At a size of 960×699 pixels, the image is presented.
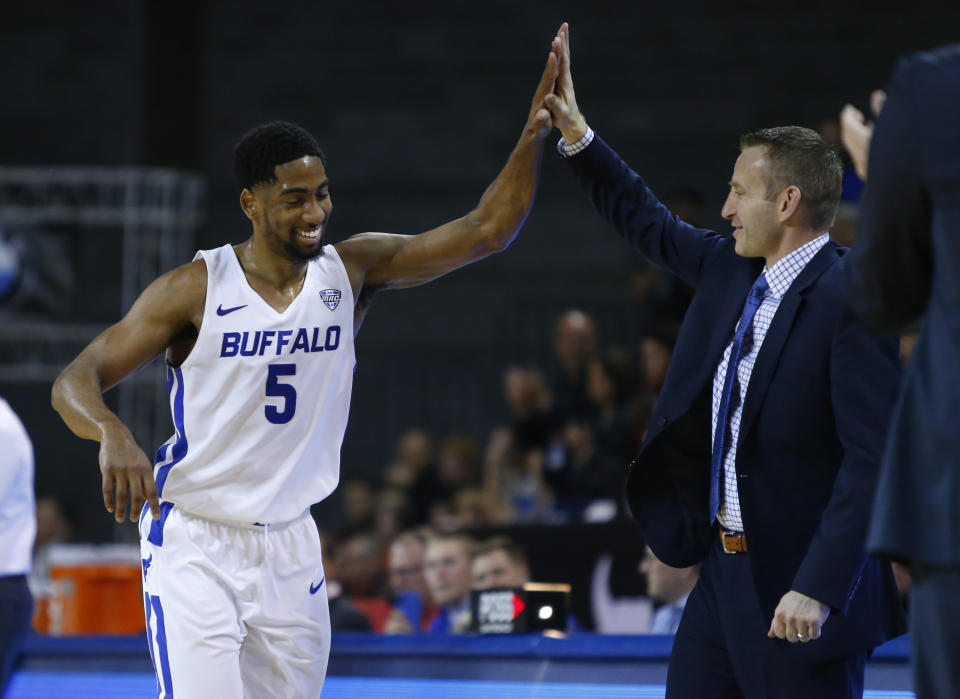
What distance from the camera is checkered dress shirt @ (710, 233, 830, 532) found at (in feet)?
10.3

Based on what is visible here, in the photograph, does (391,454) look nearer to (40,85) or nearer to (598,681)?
(40,85)

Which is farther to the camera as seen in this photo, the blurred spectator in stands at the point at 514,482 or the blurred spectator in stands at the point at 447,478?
the blurred spectator in stands at the point at 447,478

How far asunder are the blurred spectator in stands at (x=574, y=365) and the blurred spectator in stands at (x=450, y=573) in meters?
2.42

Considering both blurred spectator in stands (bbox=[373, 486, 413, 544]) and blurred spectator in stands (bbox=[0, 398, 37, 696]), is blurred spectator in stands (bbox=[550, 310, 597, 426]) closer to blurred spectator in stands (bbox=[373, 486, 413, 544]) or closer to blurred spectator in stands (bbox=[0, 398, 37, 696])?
blurred spectator in stands (bbox=[373, 486, 413, 544])

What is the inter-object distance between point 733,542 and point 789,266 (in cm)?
70

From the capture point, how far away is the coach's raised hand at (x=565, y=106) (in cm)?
371

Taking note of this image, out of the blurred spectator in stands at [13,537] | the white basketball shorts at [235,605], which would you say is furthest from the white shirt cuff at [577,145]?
the blurred spectator in stands at [13,537]

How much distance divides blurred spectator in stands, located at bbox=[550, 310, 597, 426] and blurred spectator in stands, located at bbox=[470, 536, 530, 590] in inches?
106

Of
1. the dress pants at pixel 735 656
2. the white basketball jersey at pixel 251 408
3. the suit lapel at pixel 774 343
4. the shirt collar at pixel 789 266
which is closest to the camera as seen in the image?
the dress pants at pixel 735 656

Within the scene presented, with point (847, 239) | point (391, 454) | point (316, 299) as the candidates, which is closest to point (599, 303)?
point (391, 454)

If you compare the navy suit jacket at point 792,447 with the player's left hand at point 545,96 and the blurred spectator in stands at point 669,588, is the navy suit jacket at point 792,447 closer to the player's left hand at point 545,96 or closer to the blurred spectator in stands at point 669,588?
the player's left hand at point 545,96

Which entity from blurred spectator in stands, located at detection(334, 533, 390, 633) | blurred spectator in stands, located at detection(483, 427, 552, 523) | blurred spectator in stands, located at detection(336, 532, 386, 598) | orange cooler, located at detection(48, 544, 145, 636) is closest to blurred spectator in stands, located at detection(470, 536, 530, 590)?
blurred spectator in stands, located at detection(334, 533, 390, 633)

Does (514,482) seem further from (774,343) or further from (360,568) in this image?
(774,343)

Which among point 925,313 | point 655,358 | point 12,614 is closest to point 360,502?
point 655,358
